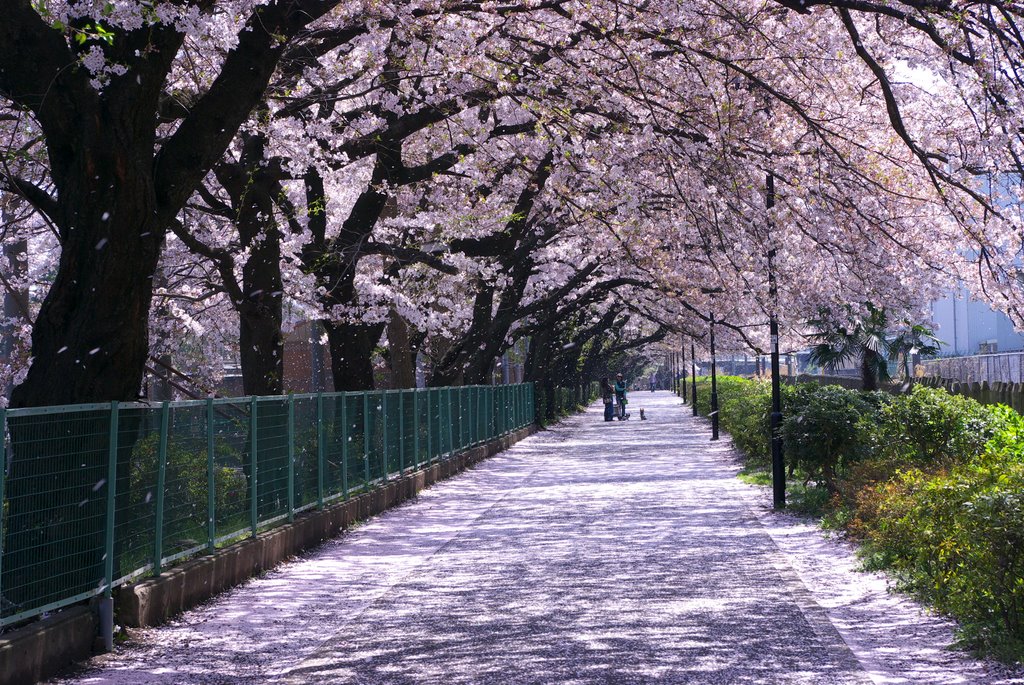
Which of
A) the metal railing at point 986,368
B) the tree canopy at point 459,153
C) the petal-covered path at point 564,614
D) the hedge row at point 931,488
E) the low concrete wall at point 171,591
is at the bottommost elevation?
the petal-covered path at point 564,614

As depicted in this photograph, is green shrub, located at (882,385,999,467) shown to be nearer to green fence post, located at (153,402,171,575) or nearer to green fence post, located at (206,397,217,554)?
green fence post, located at (206,397,217,554)

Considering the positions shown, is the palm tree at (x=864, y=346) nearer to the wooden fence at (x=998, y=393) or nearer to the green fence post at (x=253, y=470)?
the wooden fence at (x=998, y=393)

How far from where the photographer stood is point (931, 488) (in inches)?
431

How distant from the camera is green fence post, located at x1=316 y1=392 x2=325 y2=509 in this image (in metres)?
16.9

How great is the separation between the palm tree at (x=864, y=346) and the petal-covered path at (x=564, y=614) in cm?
2245

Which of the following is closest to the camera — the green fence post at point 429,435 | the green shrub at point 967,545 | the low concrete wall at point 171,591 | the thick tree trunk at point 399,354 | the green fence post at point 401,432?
the low concrete wall at point 171,591

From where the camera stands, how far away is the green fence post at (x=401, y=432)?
23000 millimetres

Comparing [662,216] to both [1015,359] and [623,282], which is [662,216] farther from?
[623,282]

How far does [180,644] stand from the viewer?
31.3ft

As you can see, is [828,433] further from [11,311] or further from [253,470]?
[11,311]

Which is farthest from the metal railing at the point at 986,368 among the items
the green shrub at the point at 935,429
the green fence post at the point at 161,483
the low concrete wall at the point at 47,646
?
the low concrete wall at the point at 47,646

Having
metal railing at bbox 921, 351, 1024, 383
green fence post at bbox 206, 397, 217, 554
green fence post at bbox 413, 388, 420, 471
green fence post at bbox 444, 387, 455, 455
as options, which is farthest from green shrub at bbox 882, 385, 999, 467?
green fence post at bbox 444, 387, 455, 455

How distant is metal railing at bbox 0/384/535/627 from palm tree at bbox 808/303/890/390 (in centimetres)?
2417

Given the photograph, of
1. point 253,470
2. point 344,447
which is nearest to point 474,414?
point 344,447
